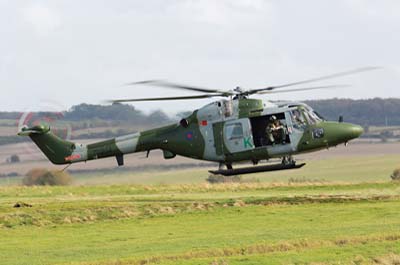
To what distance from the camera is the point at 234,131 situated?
4603 cm

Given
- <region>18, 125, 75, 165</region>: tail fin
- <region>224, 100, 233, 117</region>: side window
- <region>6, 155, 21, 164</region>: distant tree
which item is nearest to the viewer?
<region>224, 100, 233, 117</region>: side window

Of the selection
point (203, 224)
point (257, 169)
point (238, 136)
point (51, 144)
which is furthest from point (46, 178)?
point (203, 224)

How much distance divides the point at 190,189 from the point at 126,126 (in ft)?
17.6

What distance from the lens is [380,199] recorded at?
46375mm

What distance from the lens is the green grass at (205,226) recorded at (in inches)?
1198

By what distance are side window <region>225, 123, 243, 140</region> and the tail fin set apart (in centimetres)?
808

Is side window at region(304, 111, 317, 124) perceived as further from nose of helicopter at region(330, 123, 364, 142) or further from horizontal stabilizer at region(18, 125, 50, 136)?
horizontal stabilizer at region(18, 125, 50, 136)

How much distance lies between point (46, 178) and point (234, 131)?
36.1 metres

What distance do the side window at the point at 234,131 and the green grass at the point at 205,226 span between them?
2995mm

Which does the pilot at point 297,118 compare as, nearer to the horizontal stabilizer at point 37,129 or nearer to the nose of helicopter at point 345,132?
the nose of helicopter at point 345,132

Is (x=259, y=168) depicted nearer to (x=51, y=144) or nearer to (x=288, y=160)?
(x=288, y=160)

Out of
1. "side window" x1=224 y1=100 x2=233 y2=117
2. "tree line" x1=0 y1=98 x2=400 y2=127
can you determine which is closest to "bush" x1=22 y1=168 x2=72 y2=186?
"tree line" x1=0 y1=98 x2=400 y2=127

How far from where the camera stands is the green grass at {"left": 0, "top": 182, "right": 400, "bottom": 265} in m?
30.4

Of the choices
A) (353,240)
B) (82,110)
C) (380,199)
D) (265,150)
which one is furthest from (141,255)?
(82,110)
